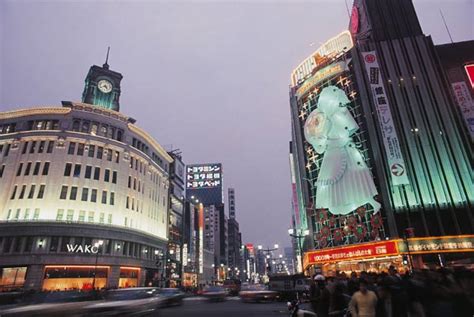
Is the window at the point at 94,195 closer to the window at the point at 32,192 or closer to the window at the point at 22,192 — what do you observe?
the window at the point at 32,192

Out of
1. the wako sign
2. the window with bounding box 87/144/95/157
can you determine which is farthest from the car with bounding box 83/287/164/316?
the window with bounding box 87/144/95/157

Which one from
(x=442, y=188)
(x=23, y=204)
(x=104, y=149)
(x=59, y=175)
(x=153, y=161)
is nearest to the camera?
(x=442, y=188)

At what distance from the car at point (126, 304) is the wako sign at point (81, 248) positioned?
25785 millimetres

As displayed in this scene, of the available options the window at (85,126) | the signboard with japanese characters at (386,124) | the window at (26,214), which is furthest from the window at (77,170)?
the signboard with japanese characters at (386,124)

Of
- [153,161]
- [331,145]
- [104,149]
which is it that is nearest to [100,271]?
[104,149]

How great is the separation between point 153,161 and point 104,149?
39.5 feet

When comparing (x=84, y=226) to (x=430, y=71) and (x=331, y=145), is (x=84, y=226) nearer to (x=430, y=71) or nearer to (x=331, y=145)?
(x=331, y=145)

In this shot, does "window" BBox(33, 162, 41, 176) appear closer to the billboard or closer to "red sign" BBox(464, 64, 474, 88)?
"red sign" BBox(464, 64, 474, 88)

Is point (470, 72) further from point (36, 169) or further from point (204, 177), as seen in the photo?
point (204, 177)

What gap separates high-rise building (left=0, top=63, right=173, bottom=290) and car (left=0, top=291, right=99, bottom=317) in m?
29.8

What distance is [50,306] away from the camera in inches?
423

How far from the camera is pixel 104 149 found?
48594mm

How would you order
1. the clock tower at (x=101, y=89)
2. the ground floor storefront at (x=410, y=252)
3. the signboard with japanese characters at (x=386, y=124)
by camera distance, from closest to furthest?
the ground floor storefront at (x=410, y=252)
the signboard with japanese characters at (x=386, y=124)
the clock tower at (x=101, y=89)

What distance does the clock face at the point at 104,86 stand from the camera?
5625cm
